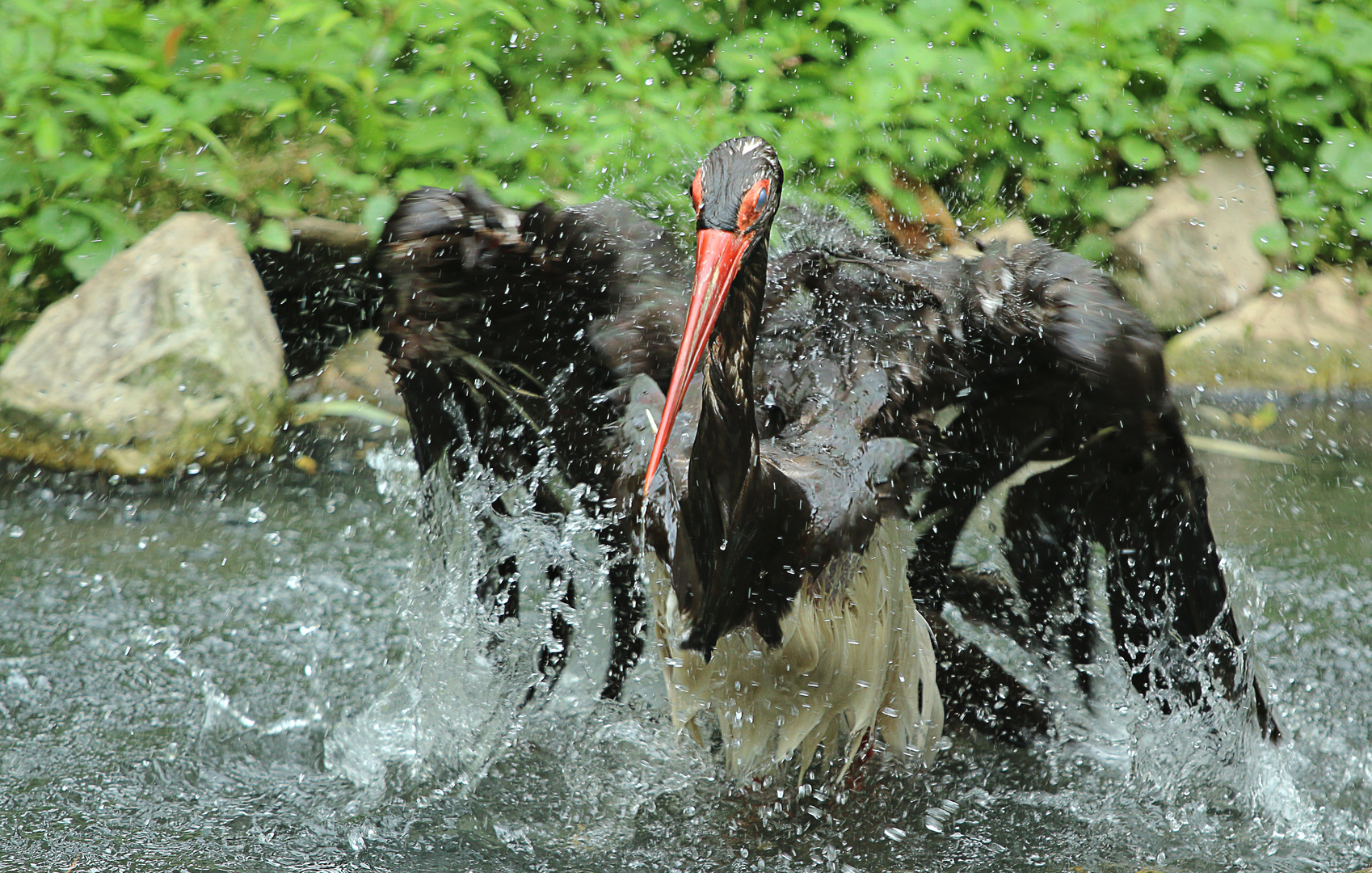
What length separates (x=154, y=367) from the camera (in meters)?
4.32

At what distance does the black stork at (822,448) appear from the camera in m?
2.52

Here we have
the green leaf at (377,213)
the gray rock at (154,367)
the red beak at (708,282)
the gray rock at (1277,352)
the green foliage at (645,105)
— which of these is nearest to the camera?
the red beak at (708,282)

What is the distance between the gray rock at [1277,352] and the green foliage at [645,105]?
36 cm

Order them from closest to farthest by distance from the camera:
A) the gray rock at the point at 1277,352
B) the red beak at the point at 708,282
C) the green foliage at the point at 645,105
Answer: the red beak at the point at 708,282, the green foliage at the point at 645,105, the gray rock at the point at 1277,352

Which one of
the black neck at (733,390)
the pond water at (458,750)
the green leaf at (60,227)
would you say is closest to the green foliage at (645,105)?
the green leaf at (60,227)

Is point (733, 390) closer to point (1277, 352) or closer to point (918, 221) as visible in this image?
point (918, 221)

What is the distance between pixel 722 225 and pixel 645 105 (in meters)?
3.15

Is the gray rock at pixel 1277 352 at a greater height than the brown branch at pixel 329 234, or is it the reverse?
the brown branch at pixel 329 234

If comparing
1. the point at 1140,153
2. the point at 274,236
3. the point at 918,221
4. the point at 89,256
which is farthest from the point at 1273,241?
the point at 89,256

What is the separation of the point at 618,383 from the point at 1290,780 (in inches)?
71.8

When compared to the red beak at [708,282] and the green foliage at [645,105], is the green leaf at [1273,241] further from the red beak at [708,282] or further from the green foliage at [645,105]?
the red beak at [708,282]

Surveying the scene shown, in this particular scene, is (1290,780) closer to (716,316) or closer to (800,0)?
(716,316)

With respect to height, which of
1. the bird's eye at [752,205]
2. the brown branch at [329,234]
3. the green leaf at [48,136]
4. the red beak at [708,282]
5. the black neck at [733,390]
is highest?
the bird's eye at [752,205]

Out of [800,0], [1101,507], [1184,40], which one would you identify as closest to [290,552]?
→ [1101,507]
